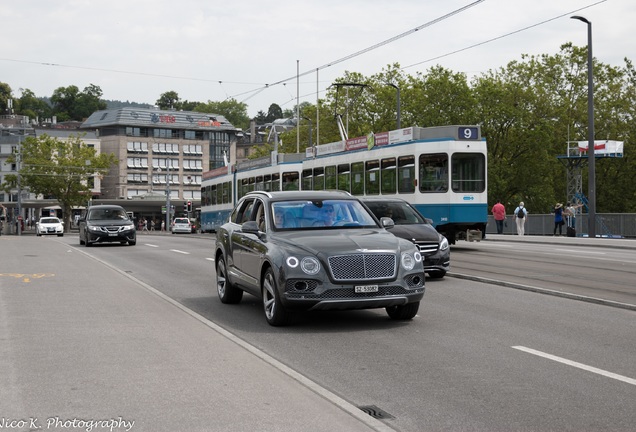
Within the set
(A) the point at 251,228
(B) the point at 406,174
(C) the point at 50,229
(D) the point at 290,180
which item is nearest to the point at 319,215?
(A) the point at 251,228

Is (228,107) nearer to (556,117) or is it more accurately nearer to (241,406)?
(556,117)

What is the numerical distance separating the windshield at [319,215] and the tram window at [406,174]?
1560cm

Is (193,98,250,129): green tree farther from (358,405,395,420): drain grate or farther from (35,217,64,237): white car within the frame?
(358,405,395,420): drain grate

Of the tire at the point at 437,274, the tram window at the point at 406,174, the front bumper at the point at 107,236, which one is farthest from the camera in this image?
the front bumper at the point at 107,236

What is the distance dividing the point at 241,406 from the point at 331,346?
301 cm

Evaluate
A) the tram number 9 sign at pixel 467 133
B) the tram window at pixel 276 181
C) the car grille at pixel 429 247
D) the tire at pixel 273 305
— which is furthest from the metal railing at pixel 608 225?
the tire at pixel 273 305

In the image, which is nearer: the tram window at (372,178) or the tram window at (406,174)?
the tram window at (406,174)

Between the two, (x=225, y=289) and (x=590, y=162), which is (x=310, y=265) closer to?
(x=225, y=289)

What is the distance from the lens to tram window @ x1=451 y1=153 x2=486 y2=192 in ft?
88.0

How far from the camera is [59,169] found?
320 feet

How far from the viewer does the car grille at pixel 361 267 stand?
32.8 feet

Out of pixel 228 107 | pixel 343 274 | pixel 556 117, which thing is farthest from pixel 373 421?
pixel 228 107

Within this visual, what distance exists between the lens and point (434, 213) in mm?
26688

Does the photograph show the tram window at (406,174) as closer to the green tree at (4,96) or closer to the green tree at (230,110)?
the green tree at (4,96)
